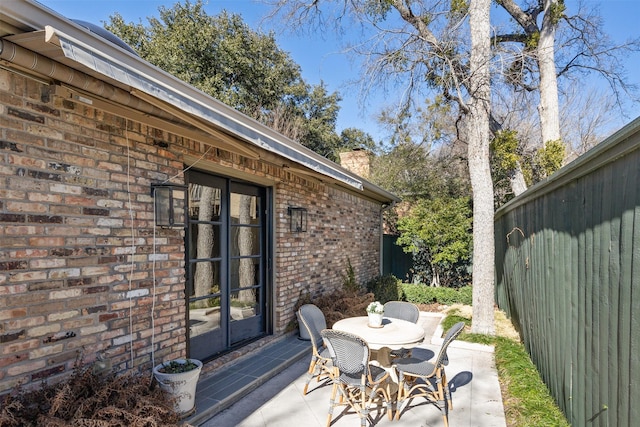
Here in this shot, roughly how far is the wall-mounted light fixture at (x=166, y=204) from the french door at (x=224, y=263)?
1.89 feet

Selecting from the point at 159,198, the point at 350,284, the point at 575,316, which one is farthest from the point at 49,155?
the point at 350,284

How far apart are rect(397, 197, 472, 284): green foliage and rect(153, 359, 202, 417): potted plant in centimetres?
770

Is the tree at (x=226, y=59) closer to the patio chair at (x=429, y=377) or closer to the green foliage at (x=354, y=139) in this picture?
the green foliage at (x=354, y=139)

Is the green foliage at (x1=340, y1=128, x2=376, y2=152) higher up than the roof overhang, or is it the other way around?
the green foliage at (x1=340, y1=128, x2=376, y2=152)

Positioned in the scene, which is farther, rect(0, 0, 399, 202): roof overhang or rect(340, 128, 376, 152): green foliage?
rect(340, 128, 376, 152): green foliage

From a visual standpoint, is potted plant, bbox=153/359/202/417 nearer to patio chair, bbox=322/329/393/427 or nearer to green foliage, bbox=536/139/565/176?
patio chair, bbox=322/329/393/427

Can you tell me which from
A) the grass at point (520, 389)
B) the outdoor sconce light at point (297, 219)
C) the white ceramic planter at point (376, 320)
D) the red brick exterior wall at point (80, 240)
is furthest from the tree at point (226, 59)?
the grass at point (520, 389)

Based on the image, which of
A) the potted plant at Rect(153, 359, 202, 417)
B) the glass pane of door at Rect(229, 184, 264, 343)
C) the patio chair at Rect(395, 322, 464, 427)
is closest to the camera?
the potted plant at Rect(153, 359, 202, 417)

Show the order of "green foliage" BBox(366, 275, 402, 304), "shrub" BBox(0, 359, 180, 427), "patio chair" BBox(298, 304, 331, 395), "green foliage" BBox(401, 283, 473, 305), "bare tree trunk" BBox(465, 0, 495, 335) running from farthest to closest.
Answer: "green foliage" BBox(401, 283, 473, 305) < "green foliage" BBox(366, 275, 402, 304) < "bare tree trunk" BBox(465, 0, 495, 335) < "patio chair" BBox(298, 304, 331, 395) < "shrub" BBox(0, 359, 180, 427)


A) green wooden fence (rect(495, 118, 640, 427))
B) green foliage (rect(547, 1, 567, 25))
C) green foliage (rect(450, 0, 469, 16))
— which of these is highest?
green foliage (rect(547, 1, 567, 25))

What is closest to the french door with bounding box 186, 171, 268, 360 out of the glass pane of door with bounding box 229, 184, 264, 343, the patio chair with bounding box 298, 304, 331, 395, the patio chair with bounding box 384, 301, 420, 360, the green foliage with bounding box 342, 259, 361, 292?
the glass pane of door with bounding box 229, 184, 264, 343

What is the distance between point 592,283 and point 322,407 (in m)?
2.63

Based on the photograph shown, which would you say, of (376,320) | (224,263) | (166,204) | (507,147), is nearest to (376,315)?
(376,320)

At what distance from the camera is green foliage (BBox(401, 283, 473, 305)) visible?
30.6 ft
